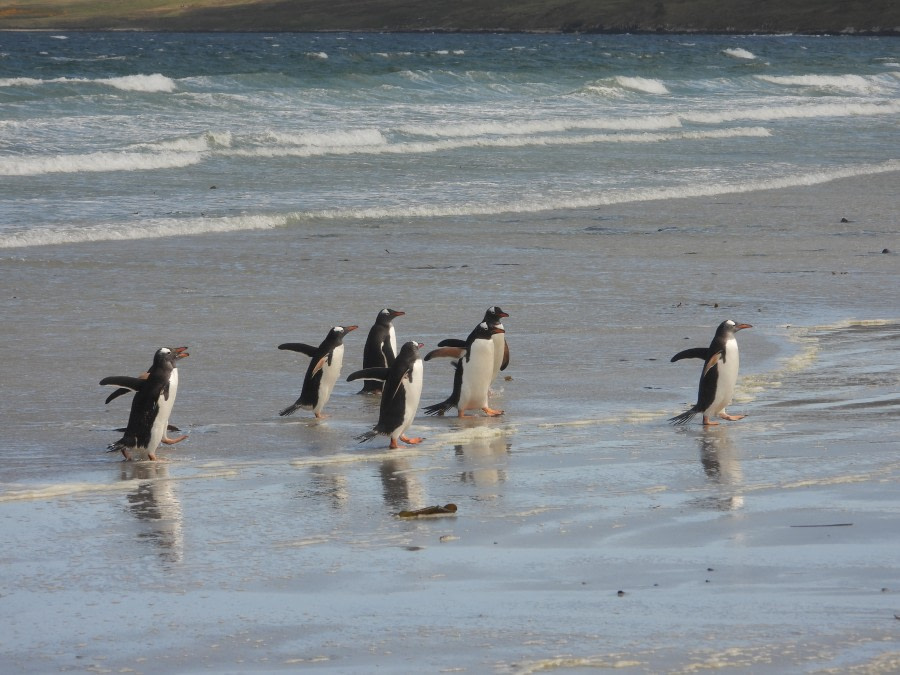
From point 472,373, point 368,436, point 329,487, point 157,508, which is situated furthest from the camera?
point 472,373

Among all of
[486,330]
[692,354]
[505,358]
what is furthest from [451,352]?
→ [692,354]

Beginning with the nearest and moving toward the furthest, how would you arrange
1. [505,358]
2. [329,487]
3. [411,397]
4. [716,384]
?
[329,487] → [411,397] → [716,384] → [505,358]

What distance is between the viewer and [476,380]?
297 inches

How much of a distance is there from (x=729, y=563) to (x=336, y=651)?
1429 mm

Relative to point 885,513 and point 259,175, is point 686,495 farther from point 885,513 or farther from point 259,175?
point 259,175

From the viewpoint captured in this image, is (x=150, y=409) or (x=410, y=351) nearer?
(x=150, y=409)

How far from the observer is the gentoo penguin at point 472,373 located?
24.8 feet

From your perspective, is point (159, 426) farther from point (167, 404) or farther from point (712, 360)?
A: point (712, 360)

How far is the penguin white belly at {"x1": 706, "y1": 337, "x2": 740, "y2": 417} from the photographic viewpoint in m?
7.30

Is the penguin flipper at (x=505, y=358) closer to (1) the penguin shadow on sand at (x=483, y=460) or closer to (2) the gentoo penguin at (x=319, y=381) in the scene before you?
(2) the gentoo penguin at (x=319, y=381)

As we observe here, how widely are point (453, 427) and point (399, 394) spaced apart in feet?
1.90

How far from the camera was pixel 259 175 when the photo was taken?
19031 millimetres

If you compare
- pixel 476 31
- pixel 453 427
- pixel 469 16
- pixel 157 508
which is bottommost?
pixel 453 427

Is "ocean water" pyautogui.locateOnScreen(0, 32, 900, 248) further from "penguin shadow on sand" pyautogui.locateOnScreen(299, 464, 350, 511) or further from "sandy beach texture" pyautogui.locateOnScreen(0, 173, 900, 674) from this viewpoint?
"penguin shadow on sand" pyautogui.locateOnScreen(299, 464, 350, 511)
